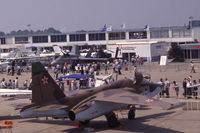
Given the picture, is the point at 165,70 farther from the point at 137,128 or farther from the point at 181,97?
the point at 137,128

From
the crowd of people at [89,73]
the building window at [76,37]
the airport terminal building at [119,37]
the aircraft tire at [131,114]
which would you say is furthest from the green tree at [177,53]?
the aircraft tire at [131,114]

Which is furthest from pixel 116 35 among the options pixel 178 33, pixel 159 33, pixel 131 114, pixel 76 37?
pixel 131 114

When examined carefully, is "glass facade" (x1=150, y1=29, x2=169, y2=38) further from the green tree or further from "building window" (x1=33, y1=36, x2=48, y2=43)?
"building window" (x1=33, y1=36, x2=48, y2=43)

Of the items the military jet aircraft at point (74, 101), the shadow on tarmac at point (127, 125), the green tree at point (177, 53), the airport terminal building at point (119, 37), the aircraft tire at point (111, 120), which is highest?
the airport terminal building at point (119, 37)

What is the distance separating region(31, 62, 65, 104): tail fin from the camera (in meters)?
18.8

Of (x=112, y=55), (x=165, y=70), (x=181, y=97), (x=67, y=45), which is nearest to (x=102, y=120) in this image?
(x=181, y=97)

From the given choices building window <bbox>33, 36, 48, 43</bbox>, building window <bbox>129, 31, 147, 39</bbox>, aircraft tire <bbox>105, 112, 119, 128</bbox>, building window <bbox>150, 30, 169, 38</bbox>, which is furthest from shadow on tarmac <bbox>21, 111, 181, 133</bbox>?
building window <bbox>33, 36, 48, 43</bbox>

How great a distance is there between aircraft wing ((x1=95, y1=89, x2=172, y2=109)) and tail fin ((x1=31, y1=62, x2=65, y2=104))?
2.04 m

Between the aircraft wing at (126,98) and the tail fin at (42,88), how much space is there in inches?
80.1

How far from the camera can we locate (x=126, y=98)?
17844 mm

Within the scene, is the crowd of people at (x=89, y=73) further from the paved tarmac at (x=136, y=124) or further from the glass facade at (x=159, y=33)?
the glass facade at (x=159, y=33)

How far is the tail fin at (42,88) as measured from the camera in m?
18.8

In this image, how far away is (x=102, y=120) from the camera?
841 inches

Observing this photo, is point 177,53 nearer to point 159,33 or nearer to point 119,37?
point 159,33
